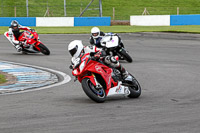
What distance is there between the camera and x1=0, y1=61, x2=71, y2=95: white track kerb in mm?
10556

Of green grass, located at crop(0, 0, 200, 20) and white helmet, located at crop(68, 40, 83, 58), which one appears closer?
white helmet, located at crop(68, 40, 83, 58)

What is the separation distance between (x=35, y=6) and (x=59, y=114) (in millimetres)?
34151

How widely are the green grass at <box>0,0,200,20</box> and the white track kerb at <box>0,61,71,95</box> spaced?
2552cm

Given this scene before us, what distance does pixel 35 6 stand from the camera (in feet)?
134

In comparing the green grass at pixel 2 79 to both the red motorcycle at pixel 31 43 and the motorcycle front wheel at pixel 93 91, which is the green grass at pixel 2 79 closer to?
the motorcycle front wheel at pixel 93 91

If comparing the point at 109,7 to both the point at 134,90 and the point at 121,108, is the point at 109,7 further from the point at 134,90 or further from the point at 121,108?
the point at 121,108

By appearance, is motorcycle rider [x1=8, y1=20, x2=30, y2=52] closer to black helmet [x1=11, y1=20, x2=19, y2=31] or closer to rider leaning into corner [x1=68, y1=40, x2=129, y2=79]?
black helmet [x1=11, y1=20, x2=19, y2=31]

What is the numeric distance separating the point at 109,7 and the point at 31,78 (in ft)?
126

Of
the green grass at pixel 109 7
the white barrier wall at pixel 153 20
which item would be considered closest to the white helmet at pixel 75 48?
the white barrier wall at pixel 153 20

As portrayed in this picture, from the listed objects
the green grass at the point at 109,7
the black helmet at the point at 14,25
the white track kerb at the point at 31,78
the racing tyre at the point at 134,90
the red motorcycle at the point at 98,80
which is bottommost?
the white track kerb at the point at 31,78

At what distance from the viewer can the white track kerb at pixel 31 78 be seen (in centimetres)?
1056

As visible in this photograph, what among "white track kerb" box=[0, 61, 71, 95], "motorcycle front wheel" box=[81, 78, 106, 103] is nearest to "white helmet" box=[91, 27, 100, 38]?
"white track kerb" box=[0, 61, 71, 95]

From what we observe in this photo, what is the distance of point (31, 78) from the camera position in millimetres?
12039

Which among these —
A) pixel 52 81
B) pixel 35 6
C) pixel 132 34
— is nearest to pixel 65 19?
pixel 35 6
